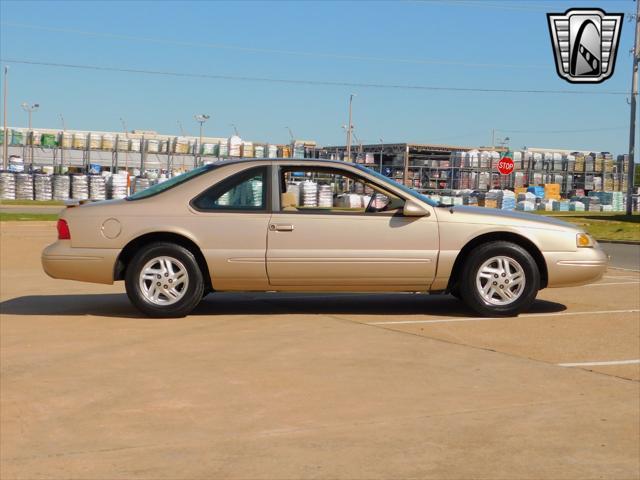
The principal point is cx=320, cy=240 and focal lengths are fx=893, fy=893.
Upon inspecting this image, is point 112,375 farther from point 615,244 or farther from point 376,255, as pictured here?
point 615,244

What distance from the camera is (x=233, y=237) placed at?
8.23 metres

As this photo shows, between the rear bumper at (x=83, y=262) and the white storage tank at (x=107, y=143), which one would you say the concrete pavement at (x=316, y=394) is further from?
the white storage tank at (x=107, y=143)

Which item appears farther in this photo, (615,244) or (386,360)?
(615,244)

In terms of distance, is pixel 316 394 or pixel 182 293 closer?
pixel 316 394

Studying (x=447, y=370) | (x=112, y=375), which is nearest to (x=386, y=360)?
(x=447, y=370)

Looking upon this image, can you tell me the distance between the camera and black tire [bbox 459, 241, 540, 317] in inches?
327

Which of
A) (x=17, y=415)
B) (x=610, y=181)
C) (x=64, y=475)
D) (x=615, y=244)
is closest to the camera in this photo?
(x=64, y=475)

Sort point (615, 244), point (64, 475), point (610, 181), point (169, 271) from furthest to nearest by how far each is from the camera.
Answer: point (610, 181), point (615, 244), point (169, 271), point (64, 475)

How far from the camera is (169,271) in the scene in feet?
26.8

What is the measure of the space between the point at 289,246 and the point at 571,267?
8.77 ft

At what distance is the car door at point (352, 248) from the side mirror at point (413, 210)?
0.05 meters

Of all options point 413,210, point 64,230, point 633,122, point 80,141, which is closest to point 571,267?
point 413,210

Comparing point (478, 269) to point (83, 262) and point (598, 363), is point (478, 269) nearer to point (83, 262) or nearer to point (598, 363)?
point (598, 363)

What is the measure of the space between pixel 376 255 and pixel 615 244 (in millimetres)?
15197
